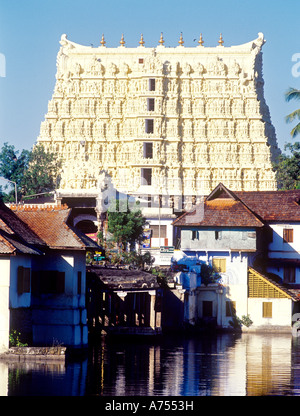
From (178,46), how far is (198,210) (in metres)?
47.4

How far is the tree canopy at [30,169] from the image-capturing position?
11275cm

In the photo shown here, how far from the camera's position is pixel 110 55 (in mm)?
116312

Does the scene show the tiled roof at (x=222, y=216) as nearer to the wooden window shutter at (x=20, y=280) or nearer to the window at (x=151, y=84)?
the wooden window shutter at (x=20, y=280)

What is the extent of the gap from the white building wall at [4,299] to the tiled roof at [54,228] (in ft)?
15.0

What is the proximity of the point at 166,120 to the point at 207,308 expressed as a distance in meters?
44.6

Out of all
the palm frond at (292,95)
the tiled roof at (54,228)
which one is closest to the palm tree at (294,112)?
the palm frond at (292,95)

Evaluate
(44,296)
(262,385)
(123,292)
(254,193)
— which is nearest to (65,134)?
(254,193)

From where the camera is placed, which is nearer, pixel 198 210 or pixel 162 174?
pixel 198 210

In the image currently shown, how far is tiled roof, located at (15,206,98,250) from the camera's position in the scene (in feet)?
159

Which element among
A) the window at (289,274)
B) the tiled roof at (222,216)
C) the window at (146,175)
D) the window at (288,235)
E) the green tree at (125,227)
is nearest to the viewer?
the tiled roof at (222,216)

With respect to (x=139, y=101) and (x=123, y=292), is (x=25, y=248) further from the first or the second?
(x=139, y=101)

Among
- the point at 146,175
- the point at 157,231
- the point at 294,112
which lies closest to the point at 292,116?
the point at 294,112

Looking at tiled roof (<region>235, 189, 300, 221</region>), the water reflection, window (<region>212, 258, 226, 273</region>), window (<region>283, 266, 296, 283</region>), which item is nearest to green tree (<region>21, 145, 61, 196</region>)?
tiled roof (<region>235, 189, 300, 221</region>)

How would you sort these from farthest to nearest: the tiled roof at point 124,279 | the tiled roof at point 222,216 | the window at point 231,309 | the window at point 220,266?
the tiled roof at point 222,216, the window at point 220,266, the window at point 231,309, the tiled roof at point 124,279
